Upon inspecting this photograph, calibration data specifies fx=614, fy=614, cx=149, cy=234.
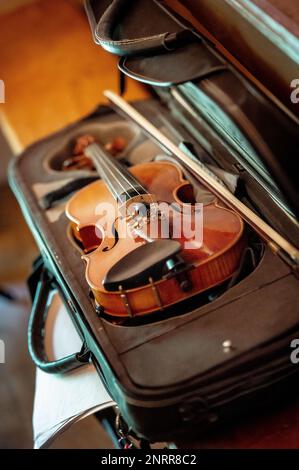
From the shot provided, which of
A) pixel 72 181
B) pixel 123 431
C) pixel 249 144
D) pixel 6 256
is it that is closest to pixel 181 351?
pixel 123 431

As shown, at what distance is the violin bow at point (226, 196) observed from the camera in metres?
0.86

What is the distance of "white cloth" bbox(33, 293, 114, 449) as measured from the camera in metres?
0.96

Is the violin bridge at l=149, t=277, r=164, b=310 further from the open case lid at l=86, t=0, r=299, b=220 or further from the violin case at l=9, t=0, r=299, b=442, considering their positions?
the open case lid at l=86, t=0, r=299, b=220

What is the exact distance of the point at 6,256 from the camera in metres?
1.99

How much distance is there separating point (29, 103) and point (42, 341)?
75 centimetres

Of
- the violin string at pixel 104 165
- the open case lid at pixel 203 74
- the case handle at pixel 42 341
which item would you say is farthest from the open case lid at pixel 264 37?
the case handle at pixel 42 341

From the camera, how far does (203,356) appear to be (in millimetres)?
792

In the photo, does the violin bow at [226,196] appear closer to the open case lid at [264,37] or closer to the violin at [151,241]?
the violin at [151,241]
